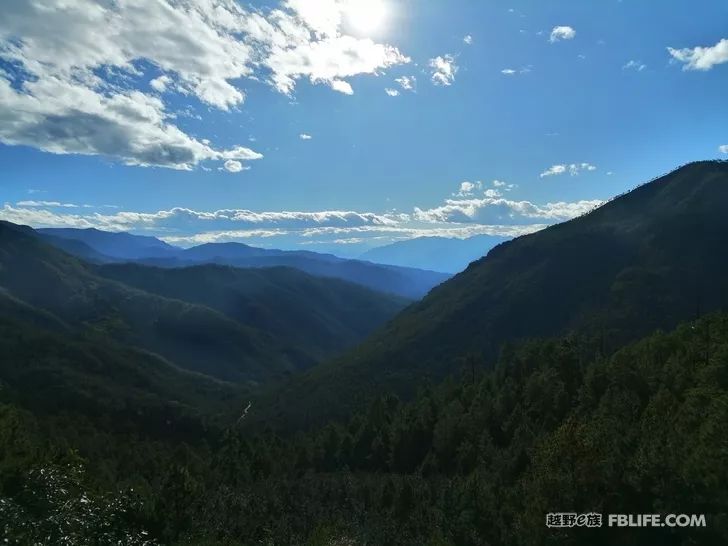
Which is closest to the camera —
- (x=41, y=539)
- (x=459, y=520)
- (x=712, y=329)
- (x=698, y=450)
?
(x=41, y=539)

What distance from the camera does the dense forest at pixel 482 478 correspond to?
3753 cm

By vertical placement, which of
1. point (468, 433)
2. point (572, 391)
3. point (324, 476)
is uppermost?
point (572, 391)

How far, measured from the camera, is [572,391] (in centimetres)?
12356

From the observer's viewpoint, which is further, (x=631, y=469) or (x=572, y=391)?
(x=572, y=391)

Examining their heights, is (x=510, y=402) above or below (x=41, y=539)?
below

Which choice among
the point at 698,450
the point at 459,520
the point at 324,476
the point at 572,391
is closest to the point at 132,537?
the point at 459,520

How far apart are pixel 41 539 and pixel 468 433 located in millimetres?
106012

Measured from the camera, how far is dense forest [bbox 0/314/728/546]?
1478 inches

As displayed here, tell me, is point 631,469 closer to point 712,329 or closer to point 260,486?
point 712,329

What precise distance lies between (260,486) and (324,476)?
74.6ft

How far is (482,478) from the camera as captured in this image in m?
80.0

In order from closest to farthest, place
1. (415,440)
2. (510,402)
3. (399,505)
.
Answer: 1. (399,505)
2. (510,402)
3. (415,440)

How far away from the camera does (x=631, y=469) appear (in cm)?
3981

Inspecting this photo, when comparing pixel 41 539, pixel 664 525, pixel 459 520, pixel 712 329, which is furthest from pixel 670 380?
pixel 41 539
